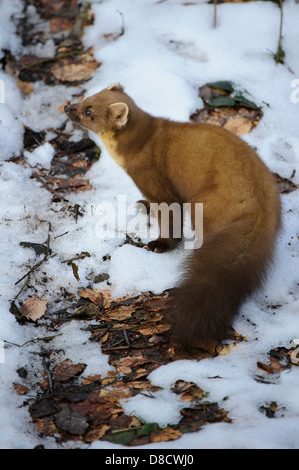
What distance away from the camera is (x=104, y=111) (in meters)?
4.51

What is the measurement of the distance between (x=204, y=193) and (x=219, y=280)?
95 centimetres

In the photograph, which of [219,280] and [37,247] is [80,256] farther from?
[219,280]

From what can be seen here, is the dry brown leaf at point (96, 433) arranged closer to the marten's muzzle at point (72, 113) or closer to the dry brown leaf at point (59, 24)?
the marten's muzzle at point (72, 113)

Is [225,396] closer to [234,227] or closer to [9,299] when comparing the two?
[234,227]

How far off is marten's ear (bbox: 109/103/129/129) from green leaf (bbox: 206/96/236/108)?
130 cm

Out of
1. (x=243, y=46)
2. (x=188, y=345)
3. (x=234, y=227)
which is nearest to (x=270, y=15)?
(x=243, y=46)

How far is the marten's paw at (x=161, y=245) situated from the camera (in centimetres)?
426

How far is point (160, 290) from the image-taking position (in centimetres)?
382

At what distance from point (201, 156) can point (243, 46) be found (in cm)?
236

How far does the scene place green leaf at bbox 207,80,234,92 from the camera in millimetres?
5414

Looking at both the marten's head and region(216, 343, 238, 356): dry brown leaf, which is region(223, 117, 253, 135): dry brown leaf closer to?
the marten's head

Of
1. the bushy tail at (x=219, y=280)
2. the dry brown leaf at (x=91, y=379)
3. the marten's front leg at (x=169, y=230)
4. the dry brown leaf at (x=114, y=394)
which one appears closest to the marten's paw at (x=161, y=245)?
the marten's front leg at (x=169, y=230)

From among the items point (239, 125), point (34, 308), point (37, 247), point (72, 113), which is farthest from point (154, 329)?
point (239, 125)

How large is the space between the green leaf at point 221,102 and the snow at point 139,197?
16cm
